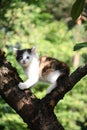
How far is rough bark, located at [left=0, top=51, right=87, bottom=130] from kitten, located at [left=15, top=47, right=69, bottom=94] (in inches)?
11.9

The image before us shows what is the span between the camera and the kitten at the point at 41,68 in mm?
5297

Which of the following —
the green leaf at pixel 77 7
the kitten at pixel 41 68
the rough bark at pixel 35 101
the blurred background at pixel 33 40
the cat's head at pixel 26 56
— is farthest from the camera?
the blurred background at pixel 33 40

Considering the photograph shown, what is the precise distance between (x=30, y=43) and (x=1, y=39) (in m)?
3.40

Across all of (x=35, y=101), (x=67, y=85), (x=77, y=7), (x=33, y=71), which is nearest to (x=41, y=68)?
(x=33, y=71)

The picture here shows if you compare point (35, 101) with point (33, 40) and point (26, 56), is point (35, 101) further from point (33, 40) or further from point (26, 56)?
point (33, 40)

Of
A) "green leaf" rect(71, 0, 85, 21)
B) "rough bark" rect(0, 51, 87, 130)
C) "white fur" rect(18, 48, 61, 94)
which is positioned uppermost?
"green leaf" rect(71, 0, 85, 21)

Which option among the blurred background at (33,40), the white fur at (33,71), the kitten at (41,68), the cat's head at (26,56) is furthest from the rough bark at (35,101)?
the blurred background at (33,40)

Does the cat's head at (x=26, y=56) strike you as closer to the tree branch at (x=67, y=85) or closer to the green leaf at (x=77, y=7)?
the tree branch at (x=67, y=85)

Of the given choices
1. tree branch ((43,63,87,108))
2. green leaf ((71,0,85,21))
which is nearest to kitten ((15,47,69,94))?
tree branch ((43,63,87,108))

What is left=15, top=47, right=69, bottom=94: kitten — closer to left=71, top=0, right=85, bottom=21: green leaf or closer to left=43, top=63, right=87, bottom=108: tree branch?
left=43, top=63, right=87, bottom=108: tree branch

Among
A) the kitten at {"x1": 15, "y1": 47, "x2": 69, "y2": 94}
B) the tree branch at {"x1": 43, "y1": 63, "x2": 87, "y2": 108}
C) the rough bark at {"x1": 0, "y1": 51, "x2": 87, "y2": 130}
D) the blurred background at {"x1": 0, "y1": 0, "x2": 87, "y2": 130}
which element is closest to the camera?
the tree branch at {"x1": 43, "y1": 63, "x2": 87, "y2": 108}

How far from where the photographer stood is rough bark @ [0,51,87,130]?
164 inches

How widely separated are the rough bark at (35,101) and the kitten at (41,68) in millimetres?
301

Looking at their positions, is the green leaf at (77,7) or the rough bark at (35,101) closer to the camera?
the green leaf at (77,7)
